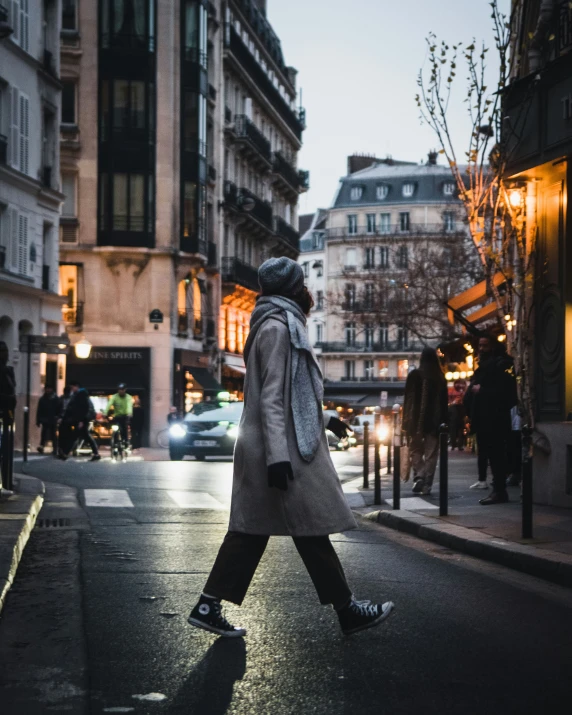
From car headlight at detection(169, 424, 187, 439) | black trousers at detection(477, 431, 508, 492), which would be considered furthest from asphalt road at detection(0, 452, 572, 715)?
car headlight at detection(169, 424, 187, 439)

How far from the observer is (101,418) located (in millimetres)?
44688

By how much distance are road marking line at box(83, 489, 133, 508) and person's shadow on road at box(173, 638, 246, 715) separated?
28.0 ft

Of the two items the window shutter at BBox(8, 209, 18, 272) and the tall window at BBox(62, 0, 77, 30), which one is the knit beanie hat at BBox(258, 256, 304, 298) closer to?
the window shutter at BBox(8, 209, 18, 272)

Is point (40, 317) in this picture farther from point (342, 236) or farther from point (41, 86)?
point (342, 236)

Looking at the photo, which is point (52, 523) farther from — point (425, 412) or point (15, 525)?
point (425, 412)

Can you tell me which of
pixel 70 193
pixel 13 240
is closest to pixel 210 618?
pixel 13 240

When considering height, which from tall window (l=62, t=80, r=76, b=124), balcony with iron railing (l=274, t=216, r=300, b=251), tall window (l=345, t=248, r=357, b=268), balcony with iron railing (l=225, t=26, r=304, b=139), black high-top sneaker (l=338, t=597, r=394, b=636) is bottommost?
black high-top sneaker (l=338, t=597, r=394, b=636)

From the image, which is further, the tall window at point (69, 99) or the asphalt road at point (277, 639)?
the tall window at point (69, 99)

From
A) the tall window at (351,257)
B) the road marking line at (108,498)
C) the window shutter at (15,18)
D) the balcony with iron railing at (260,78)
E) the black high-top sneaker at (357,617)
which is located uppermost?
the balcony with iron railing at (260,78)

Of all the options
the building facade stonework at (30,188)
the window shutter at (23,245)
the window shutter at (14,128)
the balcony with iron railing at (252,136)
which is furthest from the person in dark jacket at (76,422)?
the balcony with iron railing at (252,136)

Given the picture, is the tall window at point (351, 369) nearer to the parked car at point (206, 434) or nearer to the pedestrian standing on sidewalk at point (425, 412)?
the parked car at point (206, 434)

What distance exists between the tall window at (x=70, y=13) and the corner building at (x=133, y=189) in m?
0.04

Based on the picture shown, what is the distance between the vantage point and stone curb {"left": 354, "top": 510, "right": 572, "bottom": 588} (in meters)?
9.18

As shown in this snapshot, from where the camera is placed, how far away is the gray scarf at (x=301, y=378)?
20.5ft
